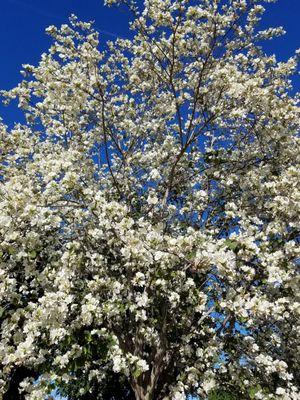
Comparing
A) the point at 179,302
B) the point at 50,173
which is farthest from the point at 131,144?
the point at 179,302

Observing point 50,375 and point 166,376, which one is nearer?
point 50,375

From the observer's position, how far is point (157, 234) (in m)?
7.43

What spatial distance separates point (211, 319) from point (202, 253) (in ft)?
7.91

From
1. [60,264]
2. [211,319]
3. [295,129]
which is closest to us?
[60,264]

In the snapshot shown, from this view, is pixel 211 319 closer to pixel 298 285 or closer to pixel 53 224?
pixel 298 285

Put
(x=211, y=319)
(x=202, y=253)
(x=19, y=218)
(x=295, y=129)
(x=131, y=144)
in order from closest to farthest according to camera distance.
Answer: (x=202, y=253), (x=19, y=218), (x=211, y=319), (x=295, y=129), (x=131, y=144)

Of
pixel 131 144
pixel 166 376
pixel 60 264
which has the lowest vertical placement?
pixel 166 376

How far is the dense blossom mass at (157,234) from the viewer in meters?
7.17

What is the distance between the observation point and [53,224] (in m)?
7.62

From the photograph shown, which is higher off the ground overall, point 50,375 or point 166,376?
point 166,376

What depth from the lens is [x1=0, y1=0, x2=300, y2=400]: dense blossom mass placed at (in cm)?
717

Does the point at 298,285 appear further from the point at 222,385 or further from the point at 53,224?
the point at 53,224

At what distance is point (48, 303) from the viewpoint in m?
6.91

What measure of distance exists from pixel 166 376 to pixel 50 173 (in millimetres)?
4973
